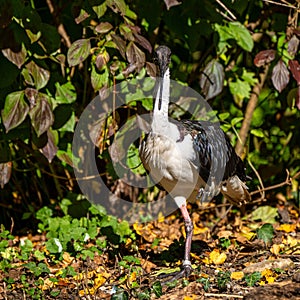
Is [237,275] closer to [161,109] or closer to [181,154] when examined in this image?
[181,154]

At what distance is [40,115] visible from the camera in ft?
14.6

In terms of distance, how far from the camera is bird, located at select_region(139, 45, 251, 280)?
13.8 feet

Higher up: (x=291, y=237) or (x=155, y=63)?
(x=155, y=63)

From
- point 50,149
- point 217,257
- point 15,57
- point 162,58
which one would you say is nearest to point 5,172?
point 50,149

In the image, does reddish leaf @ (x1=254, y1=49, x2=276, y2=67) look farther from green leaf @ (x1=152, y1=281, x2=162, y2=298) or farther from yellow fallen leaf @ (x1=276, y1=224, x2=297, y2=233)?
green leaf @ (x1=152, y1=281, x2=162, y2=298)

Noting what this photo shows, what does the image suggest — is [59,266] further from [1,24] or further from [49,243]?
[1,24]

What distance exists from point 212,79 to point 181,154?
117 centimetres

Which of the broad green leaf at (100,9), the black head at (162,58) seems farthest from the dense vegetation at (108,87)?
the black head at (162,58)

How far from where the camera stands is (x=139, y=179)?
19.1 feet

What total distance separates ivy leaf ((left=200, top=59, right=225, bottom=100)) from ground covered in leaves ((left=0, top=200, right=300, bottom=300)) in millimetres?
1052

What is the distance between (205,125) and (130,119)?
68 cm

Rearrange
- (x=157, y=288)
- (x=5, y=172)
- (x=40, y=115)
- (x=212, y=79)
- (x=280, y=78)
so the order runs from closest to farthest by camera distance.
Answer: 1. (x=157, y=288)
2. (x=40, y=115)
3. (x=280, y=78)
4. (x=5, y=172)
5. (x=212, y=79)

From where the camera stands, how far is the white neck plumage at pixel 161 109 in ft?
13.9

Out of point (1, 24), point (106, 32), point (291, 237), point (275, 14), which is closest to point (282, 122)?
point (275, 14)
